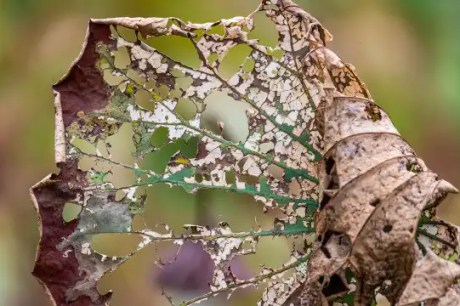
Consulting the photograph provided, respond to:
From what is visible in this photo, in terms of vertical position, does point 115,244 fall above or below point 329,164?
below

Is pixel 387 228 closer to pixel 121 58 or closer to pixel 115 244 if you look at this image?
pixel 121 58

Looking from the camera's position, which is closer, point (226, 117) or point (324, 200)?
point (324, 200)

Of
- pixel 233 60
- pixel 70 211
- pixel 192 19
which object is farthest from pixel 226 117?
pixel 192 19

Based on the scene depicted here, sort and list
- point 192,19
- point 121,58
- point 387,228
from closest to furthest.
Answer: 1. point 387,228
2. point 121,58
3. point 192,19

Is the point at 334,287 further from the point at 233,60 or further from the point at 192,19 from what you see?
the point at 192,19

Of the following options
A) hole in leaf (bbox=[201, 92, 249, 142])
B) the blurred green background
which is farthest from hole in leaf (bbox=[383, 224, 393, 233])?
the blurred green background

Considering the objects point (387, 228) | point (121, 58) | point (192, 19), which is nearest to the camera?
point (387, 228)

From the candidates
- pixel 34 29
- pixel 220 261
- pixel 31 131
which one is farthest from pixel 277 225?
pixel 34 29

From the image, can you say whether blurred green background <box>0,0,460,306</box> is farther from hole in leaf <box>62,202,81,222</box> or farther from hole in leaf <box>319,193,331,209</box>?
hole in leaf <box>319,193,331,209</box>
